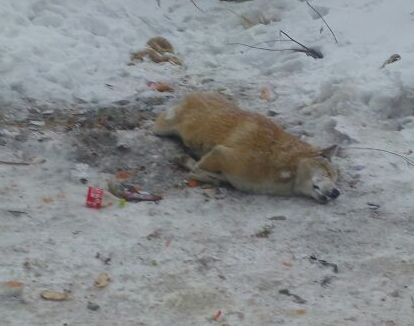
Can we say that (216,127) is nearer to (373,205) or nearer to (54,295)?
(373,205)

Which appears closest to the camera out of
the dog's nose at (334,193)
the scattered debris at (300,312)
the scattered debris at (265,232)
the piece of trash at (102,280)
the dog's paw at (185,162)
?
the scattered debris at (300,312)

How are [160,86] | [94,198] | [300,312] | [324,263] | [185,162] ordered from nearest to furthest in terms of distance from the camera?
[300,312], [324,263], [94,198], [185,162], [160,86]

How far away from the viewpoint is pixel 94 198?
6184 mm

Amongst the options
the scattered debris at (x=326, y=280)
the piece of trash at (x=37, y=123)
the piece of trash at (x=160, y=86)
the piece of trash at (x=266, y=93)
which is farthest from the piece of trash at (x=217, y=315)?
the piece of trash at (x=160, y=86)

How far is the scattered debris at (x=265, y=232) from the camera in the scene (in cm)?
598

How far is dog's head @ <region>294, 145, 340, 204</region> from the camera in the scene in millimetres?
6555

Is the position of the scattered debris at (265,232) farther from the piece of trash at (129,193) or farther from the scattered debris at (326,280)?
the piece of trash at (129,193)

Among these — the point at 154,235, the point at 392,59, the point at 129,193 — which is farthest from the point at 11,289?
the point at 392,59

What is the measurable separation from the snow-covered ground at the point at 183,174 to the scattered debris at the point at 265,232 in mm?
54

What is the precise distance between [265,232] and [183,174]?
3.72 feet

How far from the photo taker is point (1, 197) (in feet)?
20.2

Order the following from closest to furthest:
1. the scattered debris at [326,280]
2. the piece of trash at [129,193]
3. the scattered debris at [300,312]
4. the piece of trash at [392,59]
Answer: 1. the scattered debris at [300,312]
2. the scattered debris at [326,280]
3. the piece of trash at [129,193]
4. the piece of trash at [392,59]

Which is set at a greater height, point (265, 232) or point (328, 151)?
point (328, 151)

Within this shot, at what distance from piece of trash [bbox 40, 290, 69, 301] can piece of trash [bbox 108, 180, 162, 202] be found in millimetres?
1405
